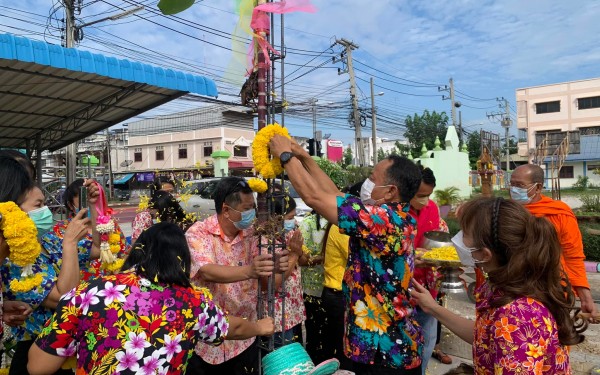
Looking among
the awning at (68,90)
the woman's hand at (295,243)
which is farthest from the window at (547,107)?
the woman's hand at (295,243)

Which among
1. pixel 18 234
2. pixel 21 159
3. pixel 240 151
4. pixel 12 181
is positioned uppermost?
pixel 240 151

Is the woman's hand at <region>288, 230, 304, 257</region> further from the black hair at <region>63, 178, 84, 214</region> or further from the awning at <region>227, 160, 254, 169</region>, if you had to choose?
the awning at <region>227, 160, 254, 169</region>

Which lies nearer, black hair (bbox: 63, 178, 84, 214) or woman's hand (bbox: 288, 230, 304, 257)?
woman's hand (bbox: 288, 230, 304, 257)

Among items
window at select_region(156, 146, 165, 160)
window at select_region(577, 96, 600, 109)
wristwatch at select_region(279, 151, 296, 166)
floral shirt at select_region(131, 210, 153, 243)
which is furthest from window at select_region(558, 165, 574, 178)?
wristwatch at select_region(279, 151, 296, 166)

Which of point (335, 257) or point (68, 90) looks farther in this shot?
point (68, 90)

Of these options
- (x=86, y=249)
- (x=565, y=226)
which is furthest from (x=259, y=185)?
(x=565, y=226)

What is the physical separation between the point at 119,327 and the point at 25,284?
32.4 inches

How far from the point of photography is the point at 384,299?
205 cm

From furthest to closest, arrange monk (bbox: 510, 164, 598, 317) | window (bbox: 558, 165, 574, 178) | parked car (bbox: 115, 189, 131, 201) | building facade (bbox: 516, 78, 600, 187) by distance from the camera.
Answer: window (bbox: 558, 165, 574, 178), building facade (bbox: 516, 78, 600, 187), parked car (bbox: 115, 189, 131, 201), monk (bbox: 510, 164, 598, 317)

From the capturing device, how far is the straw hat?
6.02 ft

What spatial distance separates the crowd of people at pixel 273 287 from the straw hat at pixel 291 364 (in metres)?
0.02

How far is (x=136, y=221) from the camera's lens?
456 cm

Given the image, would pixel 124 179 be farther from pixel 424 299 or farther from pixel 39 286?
pixel 424 299

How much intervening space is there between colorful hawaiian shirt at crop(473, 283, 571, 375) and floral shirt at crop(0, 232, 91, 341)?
201cm
